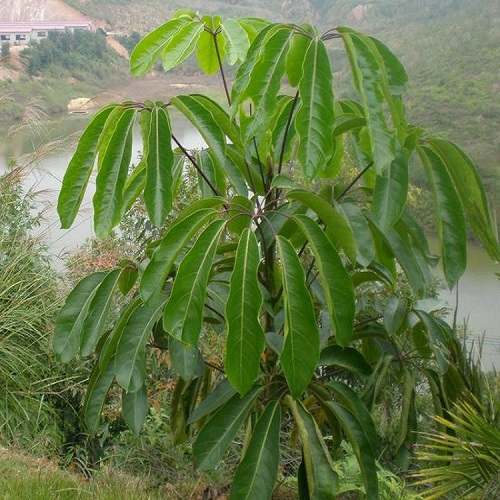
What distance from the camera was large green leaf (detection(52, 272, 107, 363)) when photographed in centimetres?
142

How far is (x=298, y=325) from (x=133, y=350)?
0.37m

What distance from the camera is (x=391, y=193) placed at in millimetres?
1146

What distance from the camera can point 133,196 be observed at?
1.42m

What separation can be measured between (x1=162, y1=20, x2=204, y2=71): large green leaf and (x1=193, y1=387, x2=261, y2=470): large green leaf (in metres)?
0.61

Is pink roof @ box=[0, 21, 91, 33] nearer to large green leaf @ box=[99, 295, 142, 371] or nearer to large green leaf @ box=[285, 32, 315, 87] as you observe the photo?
large green leaf @ box=[99, 295, 142, 371]

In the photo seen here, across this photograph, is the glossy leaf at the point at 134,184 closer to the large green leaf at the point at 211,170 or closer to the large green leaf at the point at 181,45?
the large green leaf at the point at 211,170

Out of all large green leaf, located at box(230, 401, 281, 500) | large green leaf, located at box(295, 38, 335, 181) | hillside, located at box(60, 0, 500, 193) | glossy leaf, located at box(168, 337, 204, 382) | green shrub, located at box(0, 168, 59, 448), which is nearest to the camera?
large green leaf, located at box(295, 38, 335, 181)

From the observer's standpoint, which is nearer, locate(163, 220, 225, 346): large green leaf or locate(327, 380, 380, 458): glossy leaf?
locate(163, 220, 225, 346): large green leaf

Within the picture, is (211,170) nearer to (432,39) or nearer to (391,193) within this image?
(391,193)

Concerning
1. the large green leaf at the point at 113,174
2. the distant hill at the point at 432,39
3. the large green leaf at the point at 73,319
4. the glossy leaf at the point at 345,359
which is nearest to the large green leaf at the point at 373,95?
the large green leaf at the point at 113,174

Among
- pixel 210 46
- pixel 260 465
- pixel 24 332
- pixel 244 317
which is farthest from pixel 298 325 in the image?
pixel 24 332

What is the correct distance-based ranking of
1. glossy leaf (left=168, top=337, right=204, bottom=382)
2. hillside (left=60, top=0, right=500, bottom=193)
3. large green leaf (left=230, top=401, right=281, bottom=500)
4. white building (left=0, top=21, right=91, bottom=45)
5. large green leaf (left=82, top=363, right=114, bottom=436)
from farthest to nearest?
1. white building (left=0, top=21, right=91, bottom=45)
2. hillside (left=60, top=0, right=500, bottom=193)
3. large green leaf (left=82, top=363, right=114, bottom=436)
4. glossy leaf (left=168, top=337, right=204, bottom=382)
5. large green leaf (left=230, top=401, right=281, bottom=500)

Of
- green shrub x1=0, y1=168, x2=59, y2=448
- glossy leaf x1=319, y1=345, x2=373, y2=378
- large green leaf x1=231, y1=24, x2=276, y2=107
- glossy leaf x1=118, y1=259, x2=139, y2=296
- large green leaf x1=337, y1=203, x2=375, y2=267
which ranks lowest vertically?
green shrub x1=0, y1=168, x2=59, y2=448

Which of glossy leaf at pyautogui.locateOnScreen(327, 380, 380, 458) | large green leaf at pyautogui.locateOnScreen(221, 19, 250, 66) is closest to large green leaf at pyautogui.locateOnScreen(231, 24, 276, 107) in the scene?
large green leaf at pyautogui.locateOnScreen(221, 19, 250, 66)
